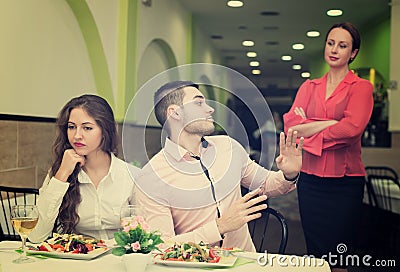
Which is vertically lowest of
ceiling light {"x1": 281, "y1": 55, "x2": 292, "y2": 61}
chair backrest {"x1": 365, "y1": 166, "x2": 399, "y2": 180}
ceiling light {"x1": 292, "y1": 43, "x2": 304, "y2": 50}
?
chair backrest {"x1": 365, "y1": 166, "x2": 399, "y2": 180}

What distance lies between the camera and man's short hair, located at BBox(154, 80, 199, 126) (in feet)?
8.55

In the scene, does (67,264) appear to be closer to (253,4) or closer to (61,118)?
(61,118)

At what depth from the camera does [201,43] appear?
276 cm

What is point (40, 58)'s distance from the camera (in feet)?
9.52

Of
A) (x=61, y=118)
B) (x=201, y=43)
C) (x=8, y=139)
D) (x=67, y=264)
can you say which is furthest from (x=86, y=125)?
(x=67, y=264)

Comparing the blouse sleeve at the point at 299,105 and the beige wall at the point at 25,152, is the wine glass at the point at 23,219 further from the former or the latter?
the blouse sleeve at the point at 299,105

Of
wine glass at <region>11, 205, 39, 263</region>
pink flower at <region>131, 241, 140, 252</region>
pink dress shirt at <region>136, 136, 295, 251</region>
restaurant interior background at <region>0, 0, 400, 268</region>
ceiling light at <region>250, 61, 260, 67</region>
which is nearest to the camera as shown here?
pink flower at <region>131, 241, 140, 252</region>

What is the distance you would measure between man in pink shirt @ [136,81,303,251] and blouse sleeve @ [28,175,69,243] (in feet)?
1.29

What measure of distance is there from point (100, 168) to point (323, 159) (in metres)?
1.10

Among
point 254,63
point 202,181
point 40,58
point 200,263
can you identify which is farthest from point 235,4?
point 200,263

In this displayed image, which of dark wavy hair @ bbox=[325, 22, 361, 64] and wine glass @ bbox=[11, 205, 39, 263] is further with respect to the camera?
dark wavy hair @ bbox=[325, 22, 361, 64]

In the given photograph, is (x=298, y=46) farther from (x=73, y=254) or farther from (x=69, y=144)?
(x=73, y=254)

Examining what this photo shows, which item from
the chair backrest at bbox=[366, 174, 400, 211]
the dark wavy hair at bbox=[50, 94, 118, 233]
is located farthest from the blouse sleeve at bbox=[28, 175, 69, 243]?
the chair backrest at bbox=[366, 174, 400, 211]

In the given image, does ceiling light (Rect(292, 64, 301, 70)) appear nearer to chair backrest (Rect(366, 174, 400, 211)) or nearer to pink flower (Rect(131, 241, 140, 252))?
chair backrest (Rect(366, 174, 400, 211))
